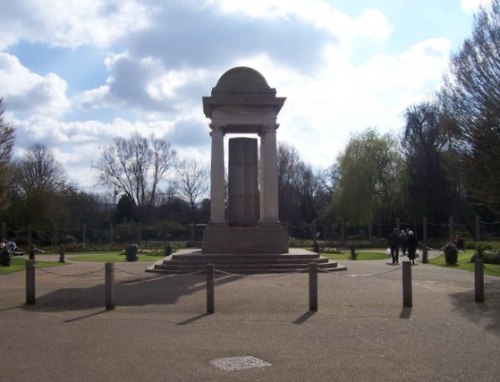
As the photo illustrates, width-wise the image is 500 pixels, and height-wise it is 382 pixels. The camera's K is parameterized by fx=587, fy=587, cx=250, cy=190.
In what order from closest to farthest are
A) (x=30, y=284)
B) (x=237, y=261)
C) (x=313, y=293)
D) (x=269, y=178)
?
1. (x=313, y=293)
2. (x=30, y=284)
3. (x=237, y=261)
4. (x=269, y=178)

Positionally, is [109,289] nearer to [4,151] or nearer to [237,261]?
[237,261]

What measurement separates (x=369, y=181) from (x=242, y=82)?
105ft

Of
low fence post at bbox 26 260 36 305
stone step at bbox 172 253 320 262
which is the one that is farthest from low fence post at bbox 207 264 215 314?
stone step at bbox 172 253 320 262

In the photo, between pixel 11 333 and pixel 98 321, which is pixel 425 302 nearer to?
pixel 98 321

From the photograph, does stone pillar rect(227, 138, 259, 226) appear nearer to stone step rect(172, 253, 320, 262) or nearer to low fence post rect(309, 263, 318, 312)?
stone step rect(172, 253, 320, 262)

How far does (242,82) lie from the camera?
2609 cm

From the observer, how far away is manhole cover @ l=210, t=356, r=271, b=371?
24.5 feet

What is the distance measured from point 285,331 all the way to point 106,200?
265ft

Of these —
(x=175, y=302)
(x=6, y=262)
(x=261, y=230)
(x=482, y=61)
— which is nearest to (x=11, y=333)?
(x=175, y=302)

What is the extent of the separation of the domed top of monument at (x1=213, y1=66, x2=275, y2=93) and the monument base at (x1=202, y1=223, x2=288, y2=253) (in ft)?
20.1

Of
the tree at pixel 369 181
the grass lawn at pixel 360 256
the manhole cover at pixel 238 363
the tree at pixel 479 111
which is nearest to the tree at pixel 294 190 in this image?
the tree at pixel 369 181

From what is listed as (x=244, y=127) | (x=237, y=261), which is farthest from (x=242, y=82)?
(x=237, y=261)

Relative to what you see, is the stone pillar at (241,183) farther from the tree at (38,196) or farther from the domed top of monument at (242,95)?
the tree at (38,196)

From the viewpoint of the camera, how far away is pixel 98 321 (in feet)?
37.0
